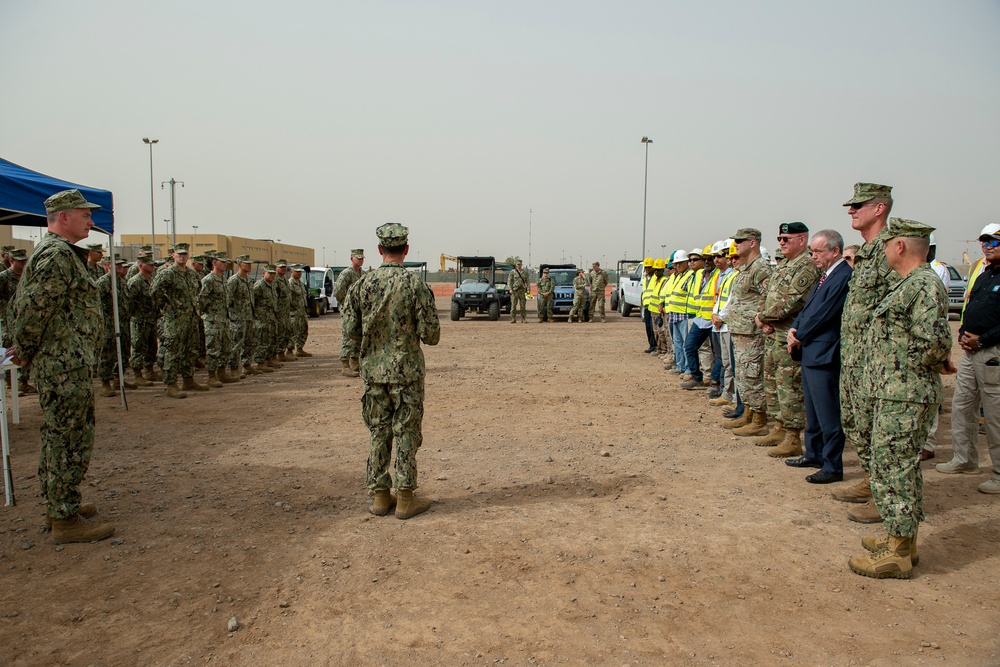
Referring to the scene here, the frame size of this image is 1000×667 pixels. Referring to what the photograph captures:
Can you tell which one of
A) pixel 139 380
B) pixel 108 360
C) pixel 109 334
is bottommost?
pixel 139 380

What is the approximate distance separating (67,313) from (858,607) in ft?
15.7

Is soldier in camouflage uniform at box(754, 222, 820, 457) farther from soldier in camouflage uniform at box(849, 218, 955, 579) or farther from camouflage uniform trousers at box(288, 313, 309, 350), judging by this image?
camouflage uniform trousers at box(288, 313, 309, 350)

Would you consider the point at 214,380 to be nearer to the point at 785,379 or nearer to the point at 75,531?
the point at 75,531

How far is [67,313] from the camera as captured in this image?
13.8 ft

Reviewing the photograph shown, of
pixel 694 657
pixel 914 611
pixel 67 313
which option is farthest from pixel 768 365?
pixel 67 313

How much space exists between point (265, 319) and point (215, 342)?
5.36 feet

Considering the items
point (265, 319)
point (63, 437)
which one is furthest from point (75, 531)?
point (265, 319)

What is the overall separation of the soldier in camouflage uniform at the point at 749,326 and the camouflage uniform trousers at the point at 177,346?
6.88m

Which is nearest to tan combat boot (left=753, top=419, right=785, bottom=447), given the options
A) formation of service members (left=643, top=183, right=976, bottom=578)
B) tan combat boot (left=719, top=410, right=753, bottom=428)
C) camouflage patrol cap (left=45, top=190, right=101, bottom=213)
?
formation of service members (left=643, top=183, right=976, bottom=578)

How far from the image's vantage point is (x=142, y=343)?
9.98 metres

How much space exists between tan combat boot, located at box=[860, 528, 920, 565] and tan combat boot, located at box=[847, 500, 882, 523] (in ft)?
1.16

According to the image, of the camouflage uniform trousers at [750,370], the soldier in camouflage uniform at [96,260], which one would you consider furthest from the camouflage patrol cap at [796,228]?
the soldier in camouflage uniform at [96,260]

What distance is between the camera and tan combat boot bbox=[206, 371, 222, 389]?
982cm

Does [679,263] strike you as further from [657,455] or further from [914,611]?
[914,611]
